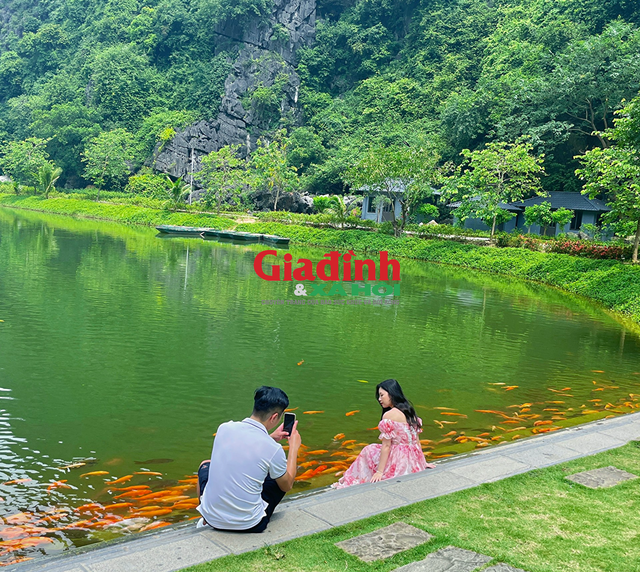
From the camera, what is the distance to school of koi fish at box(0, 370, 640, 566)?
5199 millimetres

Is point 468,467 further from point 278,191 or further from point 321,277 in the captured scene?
point 278,191

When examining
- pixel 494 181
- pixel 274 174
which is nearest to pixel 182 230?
pixel 274 174

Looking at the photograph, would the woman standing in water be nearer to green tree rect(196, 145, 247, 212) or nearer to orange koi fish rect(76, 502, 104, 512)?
orange koi fish rect(76, 502, 104, 512)

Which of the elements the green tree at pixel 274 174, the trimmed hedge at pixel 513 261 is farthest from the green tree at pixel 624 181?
the green tree at pixel 274 174

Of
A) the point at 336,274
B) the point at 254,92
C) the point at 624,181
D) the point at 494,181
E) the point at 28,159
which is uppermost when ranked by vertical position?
the point at 254,92

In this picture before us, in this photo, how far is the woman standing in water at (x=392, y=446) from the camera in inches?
239

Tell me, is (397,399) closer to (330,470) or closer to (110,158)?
(330,470)

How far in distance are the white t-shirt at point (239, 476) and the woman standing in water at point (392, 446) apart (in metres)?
1.73

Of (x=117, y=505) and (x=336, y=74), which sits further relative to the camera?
(x=336, y=74)

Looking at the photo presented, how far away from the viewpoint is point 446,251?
36219 mm

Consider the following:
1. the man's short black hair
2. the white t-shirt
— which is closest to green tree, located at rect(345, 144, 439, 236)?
the man's short black hair

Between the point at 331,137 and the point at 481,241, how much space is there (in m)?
32.5

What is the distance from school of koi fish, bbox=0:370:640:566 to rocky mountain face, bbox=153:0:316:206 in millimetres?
55262

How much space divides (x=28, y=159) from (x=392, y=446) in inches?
2802
